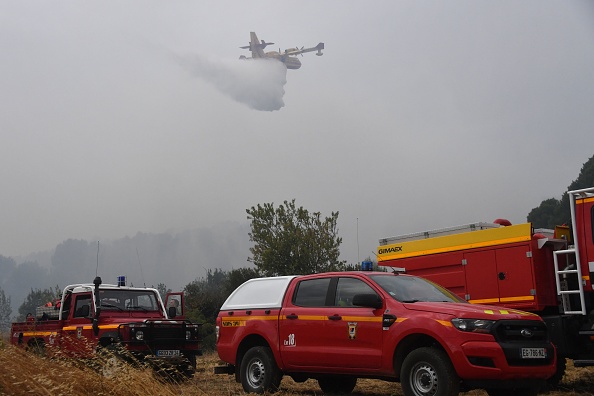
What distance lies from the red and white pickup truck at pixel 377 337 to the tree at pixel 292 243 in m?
23.5

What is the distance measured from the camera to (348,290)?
9.81 m

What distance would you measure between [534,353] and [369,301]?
209 cm

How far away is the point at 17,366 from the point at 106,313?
613cm

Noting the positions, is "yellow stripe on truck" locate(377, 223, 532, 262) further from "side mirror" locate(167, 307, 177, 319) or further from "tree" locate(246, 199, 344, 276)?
"tree" locate(246, 199, 344, 276)

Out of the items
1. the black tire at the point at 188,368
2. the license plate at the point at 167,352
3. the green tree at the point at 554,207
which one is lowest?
the black tire at the point at 188,368

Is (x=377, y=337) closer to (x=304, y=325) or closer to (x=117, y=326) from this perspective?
(x=304, y=325)

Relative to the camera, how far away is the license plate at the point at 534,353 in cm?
831

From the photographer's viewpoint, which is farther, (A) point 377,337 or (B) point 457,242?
(B) point 457,242

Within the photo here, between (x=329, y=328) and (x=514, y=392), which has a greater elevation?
(x=329, y=328)

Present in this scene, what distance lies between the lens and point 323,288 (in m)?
10.2

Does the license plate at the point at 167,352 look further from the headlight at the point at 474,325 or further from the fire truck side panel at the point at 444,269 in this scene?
the headlight at the point at 474,325

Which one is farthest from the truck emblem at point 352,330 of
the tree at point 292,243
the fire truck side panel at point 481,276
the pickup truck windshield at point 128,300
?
the tree at point 292,243

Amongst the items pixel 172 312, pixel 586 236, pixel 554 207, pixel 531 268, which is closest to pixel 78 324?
pixel 172 312

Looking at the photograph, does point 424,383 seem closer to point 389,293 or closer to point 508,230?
point 389,293
